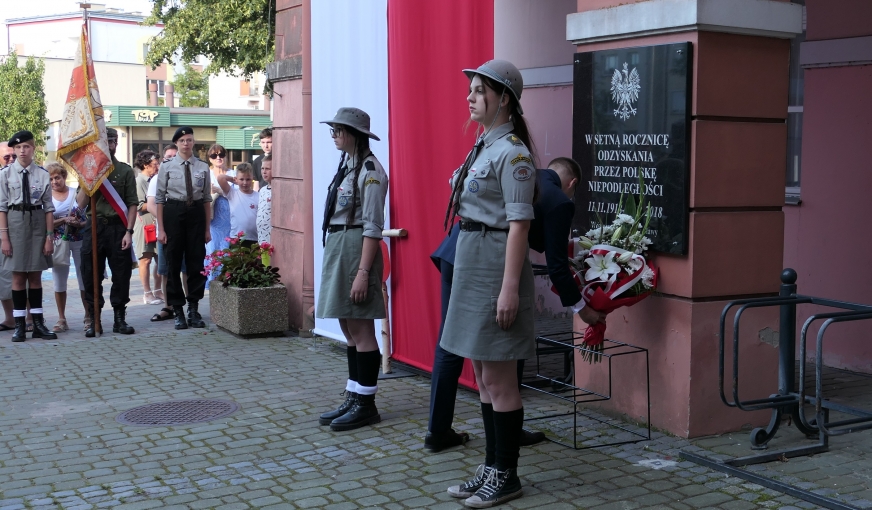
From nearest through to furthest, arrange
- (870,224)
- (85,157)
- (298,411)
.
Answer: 1. (298,411)
2. (870,224)
3. (85,157)

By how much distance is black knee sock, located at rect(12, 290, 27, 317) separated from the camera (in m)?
9.73

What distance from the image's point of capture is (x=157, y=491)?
5086mm

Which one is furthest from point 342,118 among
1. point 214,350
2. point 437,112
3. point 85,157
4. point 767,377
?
point 85,157

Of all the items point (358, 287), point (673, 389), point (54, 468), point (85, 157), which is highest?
point (85, 157)

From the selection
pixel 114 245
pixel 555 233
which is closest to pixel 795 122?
pixel 555 233

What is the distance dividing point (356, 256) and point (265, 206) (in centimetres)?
475

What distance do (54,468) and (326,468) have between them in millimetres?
1536

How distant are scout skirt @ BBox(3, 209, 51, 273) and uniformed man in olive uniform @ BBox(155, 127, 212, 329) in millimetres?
1139

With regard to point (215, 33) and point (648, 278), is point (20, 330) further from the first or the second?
point (215, 33)

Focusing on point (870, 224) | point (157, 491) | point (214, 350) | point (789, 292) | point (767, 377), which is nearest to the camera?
point (157, 491)

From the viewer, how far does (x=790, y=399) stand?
5.35m

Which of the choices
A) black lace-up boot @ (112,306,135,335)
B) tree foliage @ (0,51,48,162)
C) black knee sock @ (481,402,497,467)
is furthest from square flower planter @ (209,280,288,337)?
tree foliage @ (0,51,48,162)

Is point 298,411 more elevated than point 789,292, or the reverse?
point 789,292

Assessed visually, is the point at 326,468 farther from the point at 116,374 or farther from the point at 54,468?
the point at 116,374
